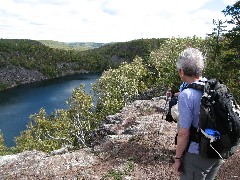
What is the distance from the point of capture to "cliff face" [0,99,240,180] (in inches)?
554

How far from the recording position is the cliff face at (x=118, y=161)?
1408 centimetres

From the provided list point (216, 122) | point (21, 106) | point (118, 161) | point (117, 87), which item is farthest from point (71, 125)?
point (21, 106)

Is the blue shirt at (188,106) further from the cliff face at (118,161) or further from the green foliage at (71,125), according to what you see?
the green foliage at (71,125)

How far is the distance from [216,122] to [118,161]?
10.6 m

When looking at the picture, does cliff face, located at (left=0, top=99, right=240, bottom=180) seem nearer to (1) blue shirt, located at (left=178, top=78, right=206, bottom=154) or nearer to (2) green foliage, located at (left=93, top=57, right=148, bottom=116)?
(1) blue shirt, located at (left=178, top=78, right=206, bottom=154)

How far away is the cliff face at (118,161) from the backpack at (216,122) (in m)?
8.36

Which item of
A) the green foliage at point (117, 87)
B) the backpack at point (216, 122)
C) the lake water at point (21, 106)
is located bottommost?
the lake water at point (21, 106)

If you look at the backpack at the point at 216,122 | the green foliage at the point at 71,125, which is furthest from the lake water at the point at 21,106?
the backpack at the point at 216,122

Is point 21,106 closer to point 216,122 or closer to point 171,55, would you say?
point 171,55

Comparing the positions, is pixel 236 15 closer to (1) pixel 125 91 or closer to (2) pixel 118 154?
(2) pixel 118 154

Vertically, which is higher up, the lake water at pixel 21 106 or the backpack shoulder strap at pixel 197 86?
the backpack shoulder strap at pixel 197 86

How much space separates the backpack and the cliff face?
27.4ft

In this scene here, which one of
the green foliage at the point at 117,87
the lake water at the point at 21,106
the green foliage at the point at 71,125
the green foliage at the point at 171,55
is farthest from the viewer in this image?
the lake water at the point at 21,106

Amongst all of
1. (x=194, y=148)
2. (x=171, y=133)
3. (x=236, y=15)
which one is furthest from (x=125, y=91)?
(x=194, y=148)
